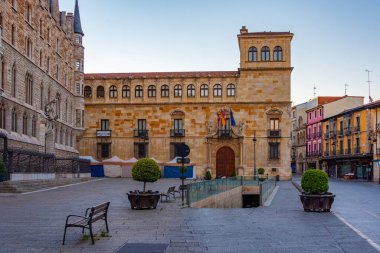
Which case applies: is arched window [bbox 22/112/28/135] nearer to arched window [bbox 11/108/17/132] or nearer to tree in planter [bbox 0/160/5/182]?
arched window [bbox 11/108/17/132]

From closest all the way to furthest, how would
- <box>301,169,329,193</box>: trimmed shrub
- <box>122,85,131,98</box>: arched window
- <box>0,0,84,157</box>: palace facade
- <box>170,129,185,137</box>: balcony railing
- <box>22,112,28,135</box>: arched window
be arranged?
<box>301,169,329,193</box>: trimmed shrub < <box>0,0,84,157</box>: palace facade < <box>22,112,28,135</box>: arched window < <box>170,129,185,137</box>: balcony railing < <box>122,85,131,98</box>: arched window

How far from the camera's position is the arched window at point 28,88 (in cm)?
3861

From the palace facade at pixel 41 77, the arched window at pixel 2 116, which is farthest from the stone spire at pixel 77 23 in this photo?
the arched window at pixel 2 116

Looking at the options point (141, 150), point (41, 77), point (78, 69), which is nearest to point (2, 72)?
point (41, 77)

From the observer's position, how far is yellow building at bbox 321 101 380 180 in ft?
205

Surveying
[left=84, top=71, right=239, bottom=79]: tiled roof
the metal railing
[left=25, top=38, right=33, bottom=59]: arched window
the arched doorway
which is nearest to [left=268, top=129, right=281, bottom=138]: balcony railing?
the arched doorway

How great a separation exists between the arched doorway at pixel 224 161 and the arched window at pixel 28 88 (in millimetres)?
24931

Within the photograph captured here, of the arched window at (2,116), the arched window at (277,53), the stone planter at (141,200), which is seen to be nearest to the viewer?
the stone planter at (141,200)

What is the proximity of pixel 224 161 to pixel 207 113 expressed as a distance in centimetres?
599

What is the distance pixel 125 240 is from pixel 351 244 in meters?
5.22

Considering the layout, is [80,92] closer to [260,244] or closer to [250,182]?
[250,182]

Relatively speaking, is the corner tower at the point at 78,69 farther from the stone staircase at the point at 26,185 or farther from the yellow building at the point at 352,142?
the yellow building at the point at 352,142

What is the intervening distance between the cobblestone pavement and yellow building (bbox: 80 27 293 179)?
3888cm

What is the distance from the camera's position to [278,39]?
57.8 m
